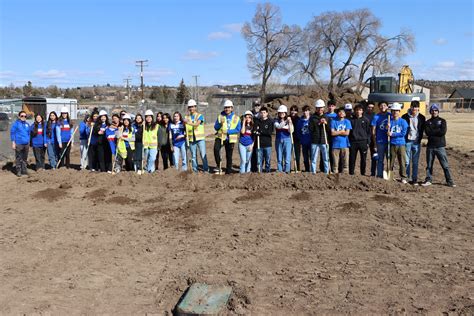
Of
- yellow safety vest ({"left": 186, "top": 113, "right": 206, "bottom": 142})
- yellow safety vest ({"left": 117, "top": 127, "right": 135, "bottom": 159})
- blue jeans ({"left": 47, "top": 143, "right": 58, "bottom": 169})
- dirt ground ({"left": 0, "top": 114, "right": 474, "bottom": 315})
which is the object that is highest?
yellow safety vest ({"left": 186, "top": 113, "right": 206, "bottom": 142})

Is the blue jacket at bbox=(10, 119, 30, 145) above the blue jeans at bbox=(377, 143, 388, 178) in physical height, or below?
above

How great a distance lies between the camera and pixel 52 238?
6.97 meters

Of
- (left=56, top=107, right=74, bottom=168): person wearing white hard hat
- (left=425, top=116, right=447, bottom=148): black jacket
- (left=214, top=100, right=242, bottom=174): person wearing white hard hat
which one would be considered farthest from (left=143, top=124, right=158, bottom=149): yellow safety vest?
(left=425, top=116, right=447, bottom=148): black jacket

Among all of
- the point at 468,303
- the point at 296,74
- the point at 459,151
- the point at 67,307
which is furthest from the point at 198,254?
the point at 296,74

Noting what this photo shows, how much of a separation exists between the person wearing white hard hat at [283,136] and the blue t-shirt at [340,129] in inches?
39.8

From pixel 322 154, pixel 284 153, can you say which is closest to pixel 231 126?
pixel 284 153

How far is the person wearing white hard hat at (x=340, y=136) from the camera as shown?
998cm

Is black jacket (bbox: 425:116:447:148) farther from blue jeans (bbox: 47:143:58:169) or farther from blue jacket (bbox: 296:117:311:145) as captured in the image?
blue jeans (bbox: 47:143:58:169)

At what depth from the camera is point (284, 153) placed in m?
10.7

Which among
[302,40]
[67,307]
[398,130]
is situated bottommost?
[67,307]

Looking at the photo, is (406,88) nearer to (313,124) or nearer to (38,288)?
(313,124)

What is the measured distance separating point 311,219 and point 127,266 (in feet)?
10.8

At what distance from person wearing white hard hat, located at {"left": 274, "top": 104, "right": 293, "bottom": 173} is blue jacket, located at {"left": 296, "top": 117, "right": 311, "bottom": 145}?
12.5 inches

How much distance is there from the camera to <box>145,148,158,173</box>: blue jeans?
35.7ft
